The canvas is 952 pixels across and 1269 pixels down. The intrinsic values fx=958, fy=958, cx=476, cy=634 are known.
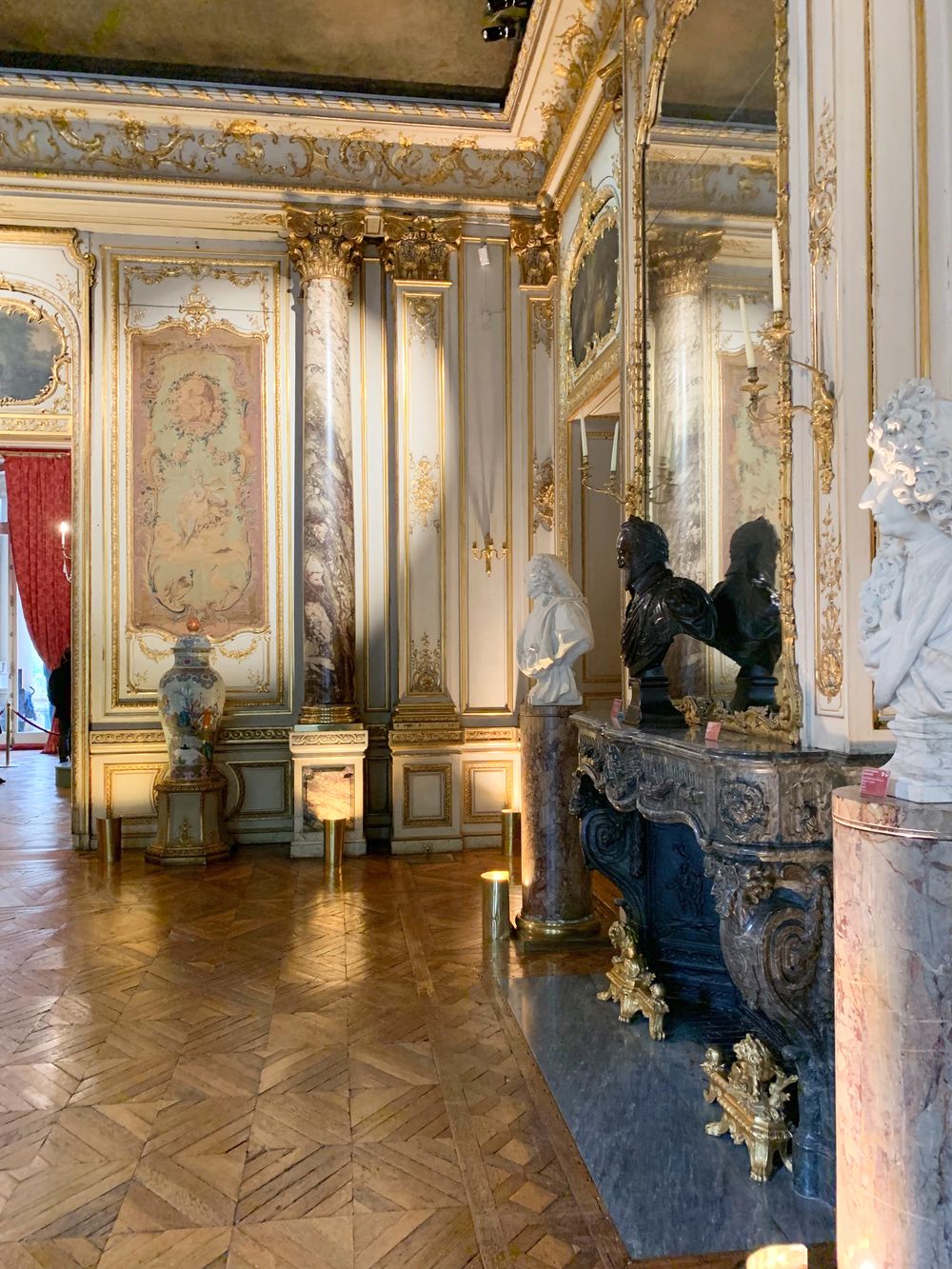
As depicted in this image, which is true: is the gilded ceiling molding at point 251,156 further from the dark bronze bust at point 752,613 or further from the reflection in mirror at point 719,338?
the dark bronze bust at point 752,613

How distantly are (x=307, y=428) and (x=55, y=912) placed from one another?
3.32 m

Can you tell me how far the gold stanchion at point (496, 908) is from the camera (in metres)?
4.27

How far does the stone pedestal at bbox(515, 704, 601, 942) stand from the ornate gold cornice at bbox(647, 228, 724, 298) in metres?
1.82

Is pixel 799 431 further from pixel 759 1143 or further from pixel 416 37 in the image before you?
pixel 416 37

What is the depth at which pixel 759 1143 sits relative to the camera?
93.9 inches

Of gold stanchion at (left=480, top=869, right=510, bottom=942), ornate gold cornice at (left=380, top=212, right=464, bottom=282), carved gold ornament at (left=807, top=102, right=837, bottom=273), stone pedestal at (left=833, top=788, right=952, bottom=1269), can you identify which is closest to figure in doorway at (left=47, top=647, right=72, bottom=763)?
ornate gold cornice at (left=380, top=212, right=464, bottom=282)

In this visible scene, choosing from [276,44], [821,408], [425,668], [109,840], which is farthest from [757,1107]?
[276,44]

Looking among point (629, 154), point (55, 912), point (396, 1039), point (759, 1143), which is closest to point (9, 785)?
point (55, 912)

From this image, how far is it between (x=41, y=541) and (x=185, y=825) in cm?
565

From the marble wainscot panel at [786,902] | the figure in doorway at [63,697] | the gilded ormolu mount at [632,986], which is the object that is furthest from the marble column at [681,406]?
the figure in doorway at [63,697]

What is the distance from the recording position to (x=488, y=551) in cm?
660

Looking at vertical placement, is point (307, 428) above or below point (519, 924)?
above

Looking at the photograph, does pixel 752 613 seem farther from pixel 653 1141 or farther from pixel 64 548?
pixel 64 548

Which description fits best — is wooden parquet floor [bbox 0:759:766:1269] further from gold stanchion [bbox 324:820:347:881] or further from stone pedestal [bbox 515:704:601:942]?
gold stanchion [bbox 324:820:347:881]
